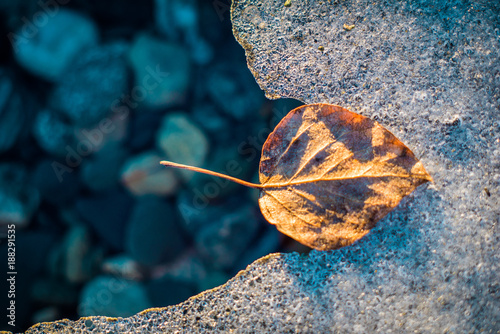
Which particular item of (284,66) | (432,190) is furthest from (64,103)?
(432,190)

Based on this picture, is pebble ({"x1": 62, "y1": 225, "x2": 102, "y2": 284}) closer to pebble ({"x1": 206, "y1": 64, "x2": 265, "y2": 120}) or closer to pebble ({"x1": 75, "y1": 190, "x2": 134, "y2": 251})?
pebble ({"x1": 75, "y1": 190, "x2": 134, "y2": 251})

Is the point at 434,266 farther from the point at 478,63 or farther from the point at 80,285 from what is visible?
the point at 80,285

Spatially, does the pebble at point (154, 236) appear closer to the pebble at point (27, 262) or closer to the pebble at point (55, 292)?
the pebble at point (55, 292)

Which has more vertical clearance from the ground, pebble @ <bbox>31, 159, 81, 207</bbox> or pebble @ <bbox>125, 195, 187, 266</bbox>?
pebble @ <bbox>31, 159, 81, 207</bbox>

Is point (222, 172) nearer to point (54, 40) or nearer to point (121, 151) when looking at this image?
point (121, 151)

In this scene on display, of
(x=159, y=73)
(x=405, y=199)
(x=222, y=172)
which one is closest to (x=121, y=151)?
(x=159, y=73)

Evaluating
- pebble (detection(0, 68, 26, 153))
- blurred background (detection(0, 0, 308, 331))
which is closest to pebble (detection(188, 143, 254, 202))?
blurred background (detection(0, 0, 308, 331))

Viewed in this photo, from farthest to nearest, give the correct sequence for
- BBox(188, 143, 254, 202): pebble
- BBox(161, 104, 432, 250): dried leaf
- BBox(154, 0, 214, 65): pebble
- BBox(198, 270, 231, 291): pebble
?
BBox(154, 0, 214, 65): pebble
BBox(188, 143, 254, 202): pebble
BBox(198, 270, 231, 291): pebble
BBox(161, 104, 432, 250): dried leaf

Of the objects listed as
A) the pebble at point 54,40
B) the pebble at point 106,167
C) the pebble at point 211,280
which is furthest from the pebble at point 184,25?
the pebble at point 211,280
